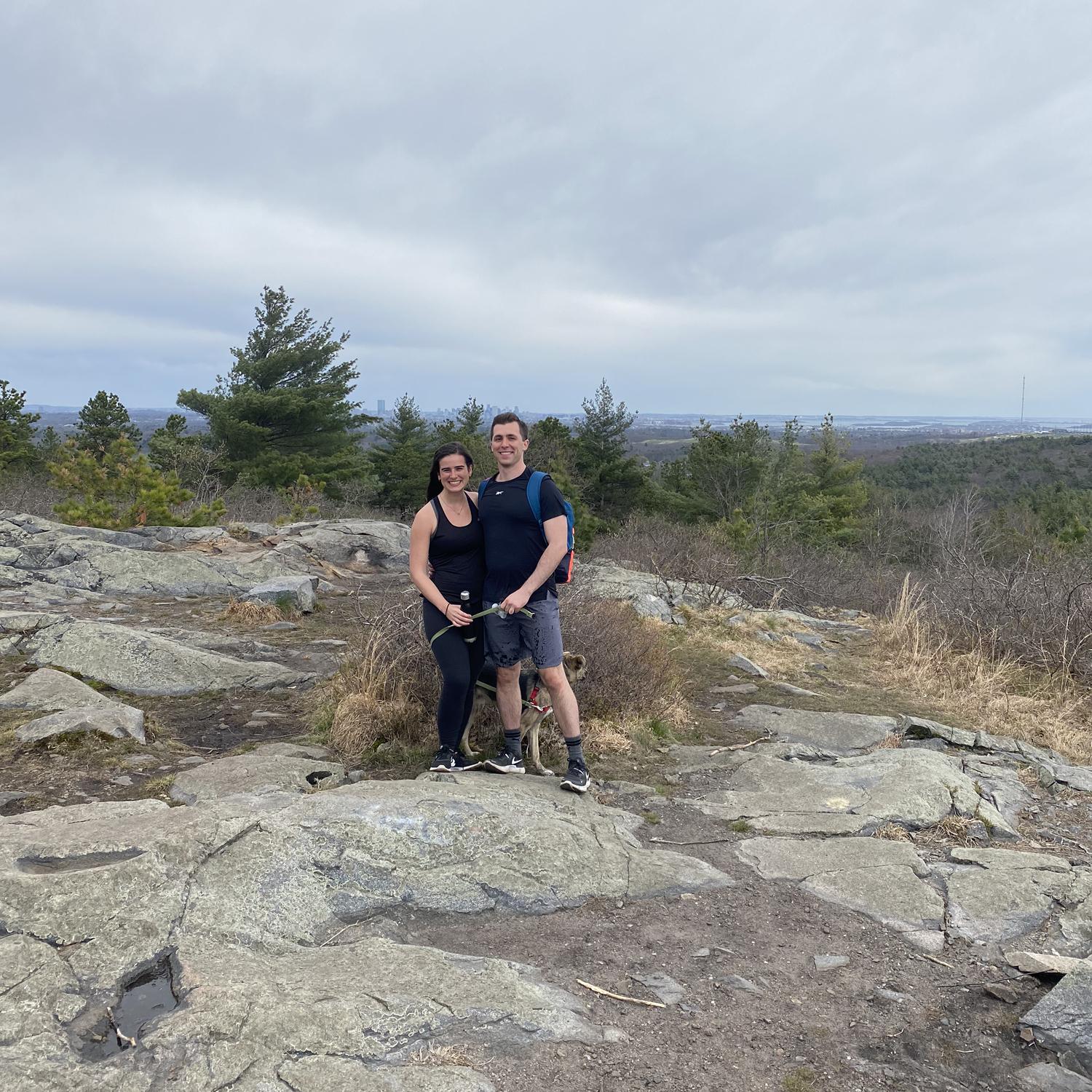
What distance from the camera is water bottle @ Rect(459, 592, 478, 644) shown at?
4.01 m

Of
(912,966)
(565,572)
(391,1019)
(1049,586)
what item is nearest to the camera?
(391,1019)

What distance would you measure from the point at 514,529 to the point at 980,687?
5.42m

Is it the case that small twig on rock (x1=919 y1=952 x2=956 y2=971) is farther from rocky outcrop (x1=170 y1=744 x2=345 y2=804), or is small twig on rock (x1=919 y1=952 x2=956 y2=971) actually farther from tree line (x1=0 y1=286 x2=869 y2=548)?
tree line (x1=0 y1=286 x2=869 y2=548)

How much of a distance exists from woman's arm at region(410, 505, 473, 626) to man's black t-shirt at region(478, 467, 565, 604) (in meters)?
0.23

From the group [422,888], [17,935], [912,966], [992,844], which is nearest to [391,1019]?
[422,888]

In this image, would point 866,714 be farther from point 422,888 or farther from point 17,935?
point 17,935

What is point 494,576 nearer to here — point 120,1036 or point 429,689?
point 429,689

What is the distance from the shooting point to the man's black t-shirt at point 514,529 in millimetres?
3832

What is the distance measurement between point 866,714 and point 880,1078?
4.69m

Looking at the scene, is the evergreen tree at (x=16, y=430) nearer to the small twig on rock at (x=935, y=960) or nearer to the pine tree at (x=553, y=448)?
the pine tree at (x=553, y=448)

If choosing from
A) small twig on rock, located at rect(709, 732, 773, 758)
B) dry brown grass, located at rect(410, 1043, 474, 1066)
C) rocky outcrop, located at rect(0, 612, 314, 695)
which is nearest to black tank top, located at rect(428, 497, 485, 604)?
dry brown grass, located at rect(410, 1043, 474, 1066)

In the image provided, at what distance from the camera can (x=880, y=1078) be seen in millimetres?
2303

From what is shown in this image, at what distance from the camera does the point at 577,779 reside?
4.18 metres

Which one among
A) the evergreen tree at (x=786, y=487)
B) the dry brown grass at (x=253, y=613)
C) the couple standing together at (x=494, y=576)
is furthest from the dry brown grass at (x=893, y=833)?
the evergreen tree at (x=786, y=487)
